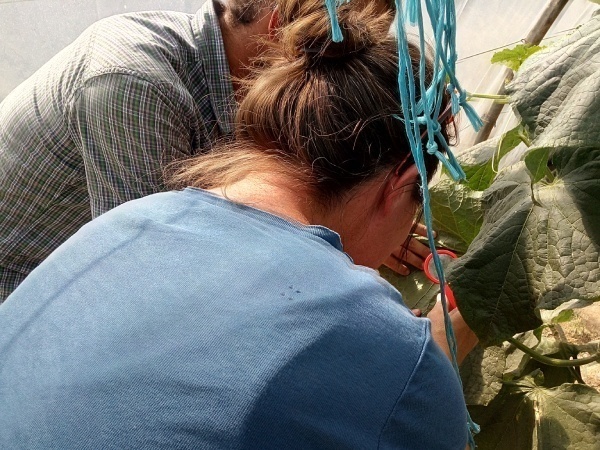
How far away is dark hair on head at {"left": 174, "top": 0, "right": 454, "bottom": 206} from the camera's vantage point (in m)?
0.73

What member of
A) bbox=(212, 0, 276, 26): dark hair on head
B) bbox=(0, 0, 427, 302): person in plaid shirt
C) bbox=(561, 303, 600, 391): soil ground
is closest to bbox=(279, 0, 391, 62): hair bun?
bbox=(0, 0, 427, 302): person in plaid shirt

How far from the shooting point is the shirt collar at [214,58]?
1145 millimetres

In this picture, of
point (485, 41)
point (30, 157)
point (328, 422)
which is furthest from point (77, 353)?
point (485, 41)

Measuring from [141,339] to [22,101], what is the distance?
70cm

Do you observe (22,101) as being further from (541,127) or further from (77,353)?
(541,127)

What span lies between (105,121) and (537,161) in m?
0.56

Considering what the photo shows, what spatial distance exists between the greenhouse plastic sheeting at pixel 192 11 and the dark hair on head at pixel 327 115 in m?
0.93

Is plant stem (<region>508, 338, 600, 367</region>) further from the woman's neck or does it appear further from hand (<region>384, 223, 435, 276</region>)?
the woman's neck

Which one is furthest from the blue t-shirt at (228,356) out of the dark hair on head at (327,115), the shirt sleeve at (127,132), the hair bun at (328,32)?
the shirt sleeve at (127,132)

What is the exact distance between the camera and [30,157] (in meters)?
1.14

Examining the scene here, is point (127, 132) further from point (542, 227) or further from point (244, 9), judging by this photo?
point (542, 227)

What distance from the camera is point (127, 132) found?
1.02 meters

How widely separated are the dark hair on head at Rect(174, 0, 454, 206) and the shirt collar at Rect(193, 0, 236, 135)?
335 millimetres

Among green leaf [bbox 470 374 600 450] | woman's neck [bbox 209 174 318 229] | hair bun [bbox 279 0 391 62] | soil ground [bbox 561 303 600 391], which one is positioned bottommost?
soil ground [bbox 561 303 600 391]
